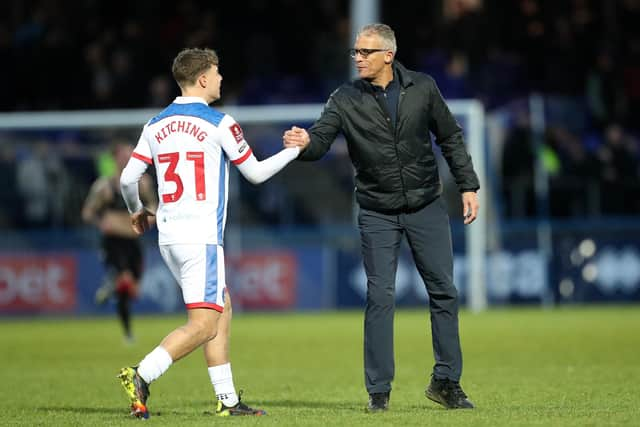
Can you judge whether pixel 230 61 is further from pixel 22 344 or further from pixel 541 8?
pixel 22 344

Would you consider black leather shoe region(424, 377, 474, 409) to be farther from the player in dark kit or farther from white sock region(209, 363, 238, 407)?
the player in dark kit

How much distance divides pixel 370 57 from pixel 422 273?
141 centimetres

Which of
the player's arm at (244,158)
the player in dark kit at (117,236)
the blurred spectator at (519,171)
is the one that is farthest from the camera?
the blurred spectator at (519,171)

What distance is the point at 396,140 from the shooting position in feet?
29.6

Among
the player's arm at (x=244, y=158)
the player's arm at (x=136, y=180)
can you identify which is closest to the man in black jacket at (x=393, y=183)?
the player's arm at (x=244, y=158)

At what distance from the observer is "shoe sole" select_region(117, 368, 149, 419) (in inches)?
326

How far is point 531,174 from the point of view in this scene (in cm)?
2220

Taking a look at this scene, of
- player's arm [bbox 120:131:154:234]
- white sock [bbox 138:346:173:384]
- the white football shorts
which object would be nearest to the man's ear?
player's arm [bbox 120:131:154:234]

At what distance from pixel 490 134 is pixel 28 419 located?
47.6 feet

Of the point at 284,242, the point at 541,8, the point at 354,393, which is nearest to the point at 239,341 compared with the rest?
the point at 284,242

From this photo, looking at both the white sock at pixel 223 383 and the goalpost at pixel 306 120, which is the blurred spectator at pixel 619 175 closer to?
the goalpost at pixel 306 120

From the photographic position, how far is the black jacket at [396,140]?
9008 millimetres

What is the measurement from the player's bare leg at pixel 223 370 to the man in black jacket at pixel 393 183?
0.84 meters

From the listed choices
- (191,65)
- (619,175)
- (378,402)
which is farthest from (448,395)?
(619,175)
